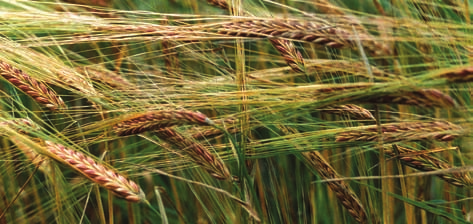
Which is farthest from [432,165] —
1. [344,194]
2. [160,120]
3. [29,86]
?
[29,86]

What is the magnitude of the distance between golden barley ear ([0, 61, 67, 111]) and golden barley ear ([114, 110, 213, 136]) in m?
0.16

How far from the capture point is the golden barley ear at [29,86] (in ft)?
3.91

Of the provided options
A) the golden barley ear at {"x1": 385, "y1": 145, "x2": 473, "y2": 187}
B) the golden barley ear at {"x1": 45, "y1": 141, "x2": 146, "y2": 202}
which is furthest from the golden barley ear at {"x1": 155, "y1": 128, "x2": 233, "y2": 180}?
the golden barley ear at {"x1": 385, "y1": 145, "x2": 473, "y2": 187}

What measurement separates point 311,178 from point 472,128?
58 cm

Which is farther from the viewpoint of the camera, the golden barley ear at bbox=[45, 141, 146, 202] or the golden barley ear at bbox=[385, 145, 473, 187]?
the golden barley ear at bbox=[385, 145, 473, 187]

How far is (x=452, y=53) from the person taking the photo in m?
1.17

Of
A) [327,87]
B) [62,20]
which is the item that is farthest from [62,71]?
[327,87]

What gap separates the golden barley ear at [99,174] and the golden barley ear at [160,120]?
0.08 meters

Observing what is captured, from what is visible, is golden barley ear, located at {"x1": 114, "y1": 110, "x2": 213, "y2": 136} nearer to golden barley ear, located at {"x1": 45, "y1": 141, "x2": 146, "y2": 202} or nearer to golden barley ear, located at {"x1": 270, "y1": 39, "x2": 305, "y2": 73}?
golden barley ear, located at {"x1": 45, "y1": 141, "x2": 146, "y2": 202}

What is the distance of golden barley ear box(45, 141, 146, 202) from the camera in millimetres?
999

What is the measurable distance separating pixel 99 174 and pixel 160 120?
11 centimetres

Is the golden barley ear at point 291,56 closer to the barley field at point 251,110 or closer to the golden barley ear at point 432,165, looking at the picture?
the barley field at point 251,110

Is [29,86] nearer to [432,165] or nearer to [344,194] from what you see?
[344,194]

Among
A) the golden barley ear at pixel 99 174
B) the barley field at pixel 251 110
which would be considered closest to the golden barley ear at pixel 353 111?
the barley field at pixel 251 110
